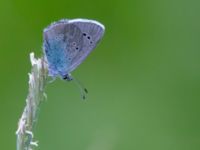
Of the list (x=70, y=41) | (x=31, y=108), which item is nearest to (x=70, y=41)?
(x=70, y=41)

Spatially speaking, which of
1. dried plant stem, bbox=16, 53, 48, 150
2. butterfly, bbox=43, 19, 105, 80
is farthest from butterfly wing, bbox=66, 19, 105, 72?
dried plant stem, bbox=16, 53, 48, 150

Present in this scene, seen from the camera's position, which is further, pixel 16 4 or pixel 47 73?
pixel 16 4

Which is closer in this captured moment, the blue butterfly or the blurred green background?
the blue butterfly

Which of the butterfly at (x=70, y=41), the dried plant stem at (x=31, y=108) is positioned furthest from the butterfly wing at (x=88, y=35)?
the dried plant stem at (x=31, y=108)

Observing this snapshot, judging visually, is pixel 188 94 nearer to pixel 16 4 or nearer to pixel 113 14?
pixel 113 14

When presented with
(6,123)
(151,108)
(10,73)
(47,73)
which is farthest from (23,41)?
(47,73)

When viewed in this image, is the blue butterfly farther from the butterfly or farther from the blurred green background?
the blurred green background

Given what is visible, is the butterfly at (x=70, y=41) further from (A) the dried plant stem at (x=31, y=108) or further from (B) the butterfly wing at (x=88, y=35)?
(A) the dried plant stem at (x=31, y=108)
